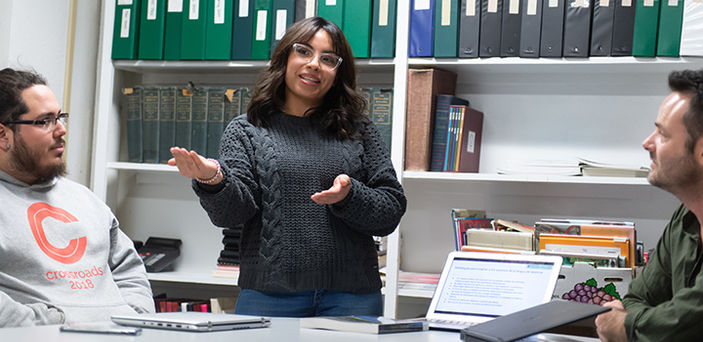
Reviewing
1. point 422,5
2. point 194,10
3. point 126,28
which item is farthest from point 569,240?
point 126,28

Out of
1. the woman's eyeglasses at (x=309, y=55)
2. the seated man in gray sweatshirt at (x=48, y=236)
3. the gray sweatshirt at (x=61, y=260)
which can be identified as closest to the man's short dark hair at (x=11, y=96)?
the seated man in gray sweatshirt at (x=48, y=236)

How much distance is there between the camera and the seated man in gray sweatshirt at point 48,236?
1.60 meters

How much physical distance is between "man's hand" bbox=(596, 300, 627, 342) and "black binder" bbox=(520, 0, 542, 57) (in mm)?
1405

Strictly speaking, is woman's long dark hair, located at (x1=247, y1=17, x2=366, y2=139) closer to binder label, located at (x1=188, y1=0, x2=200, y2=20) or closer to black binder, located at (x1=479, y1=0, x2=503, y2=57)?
black binder, located at (x1=479, y1=0, x2=503, y2=57)

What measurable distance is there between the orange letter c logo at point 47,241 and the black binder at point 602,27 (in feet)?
5.75

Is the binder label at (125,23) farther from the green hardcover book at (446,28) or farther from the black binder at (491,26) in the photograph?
the black binder at (491,26)

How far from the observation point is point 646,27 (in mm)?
2408

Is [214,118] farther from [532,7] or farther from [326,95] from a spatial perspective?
[532,7]

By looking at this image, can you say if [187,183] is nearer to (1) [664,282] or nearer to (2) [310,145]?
(2) [310,145]

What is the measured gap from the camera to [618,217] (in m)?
2.70

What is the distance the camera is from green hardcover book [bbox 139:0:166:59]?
9.39 ft

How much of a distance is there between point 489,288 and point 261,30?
5.44 feet

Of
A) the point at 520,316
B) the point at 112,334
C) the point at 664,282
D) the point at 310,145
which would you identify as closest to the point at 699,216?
the point at 664,282

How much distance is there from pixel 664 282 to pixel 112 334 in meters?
1.03
